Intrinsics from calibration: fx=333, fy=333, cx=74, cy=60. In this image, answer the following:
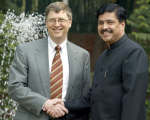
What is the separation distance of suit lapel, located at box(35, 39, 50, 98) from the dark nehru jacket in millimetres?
302

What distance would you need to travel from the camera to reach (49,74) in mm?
3398

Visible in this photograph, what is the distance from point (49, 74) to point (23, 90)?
0.32 metres

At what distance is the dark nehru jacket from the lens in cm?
276

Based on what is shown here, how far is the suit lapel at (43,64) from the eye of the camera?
3.36 meters

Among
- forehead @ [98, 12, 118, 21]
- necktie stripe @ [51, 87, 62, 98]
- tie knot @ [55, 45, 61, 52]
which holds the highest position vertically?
forehead @ [98, 12, 118, 21]

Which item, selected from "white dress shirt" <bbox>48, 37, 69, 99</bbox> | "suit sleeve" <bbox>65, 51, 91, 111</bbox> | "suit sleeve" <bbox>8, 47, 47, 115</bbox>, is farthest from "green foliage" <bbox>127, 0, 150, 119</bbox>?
"suit sleeve" <bbox>8, 47, 47, 115</bbox>

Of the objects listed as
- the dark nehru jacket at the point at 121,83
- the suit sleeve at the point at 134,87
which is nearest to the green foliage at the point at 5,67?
the dark nehru jacket at the point at 121,83

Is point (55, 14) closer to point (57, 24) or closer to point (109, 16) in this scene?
point (57, 24)

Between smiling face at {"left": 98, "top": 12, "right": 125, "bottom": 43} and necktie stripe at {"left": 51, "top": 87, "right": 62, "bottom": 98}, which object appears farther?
necktie stripe at {"left": 51, "top": 87, "right": 62, "bottom": 98}

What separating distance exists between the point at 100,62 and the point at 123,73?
54cm

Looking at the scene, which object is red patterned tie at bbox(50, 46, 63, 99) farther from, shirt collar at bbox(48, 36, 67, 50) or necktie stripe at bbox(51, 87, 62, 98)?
shirt collar at bbox(48, 36, 67, 50)

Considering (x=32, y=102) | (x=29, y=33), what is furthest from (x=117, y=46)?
(x=29, y=33)

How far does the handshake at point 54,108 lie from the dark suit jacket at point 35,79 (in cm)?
5

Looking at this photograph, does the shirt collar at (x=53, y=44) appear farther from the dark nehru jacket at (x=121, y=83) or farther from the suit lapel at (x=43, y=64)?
the dark nehru jacket at (x=121, y=83)
